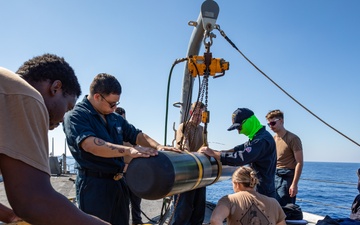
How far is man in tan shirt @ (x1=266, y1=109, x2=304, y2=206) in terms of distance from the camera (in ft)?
18.3

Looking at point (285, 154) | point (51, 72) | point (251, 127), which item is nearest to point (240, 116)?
point (251, 127)

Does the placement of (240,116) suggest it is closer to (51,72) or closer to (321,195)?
(51,72)

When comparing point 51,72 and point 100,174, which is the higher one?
point 51,72

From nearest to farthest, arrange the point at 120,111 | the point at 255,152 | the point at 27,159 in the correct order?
the point at 27,159, the point at 255,152, the point at 120,111

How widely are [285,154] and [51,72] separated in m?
4.76

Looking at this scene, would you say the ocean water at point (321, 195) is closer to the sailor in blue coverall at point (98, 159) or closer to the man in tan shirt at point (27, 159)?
the sailor in blue coverall at point (98, 159)

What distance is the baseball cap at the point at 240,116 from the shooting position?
4.39 m

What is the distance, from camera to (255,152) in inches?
161

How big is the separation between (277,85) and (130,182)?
3.31 m

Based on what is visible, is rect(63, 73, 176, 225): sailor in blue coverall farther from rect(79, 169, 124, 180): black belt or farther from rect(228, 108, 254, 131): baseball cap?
rect(228, 108, 254, 131): baseball cap

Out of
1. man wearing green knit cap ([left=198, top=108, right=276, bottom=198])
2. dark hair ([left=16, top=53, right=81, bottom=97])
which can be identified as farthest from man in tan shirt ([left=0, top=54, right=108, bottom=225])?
man wearing green knit cap ([left=198, top=108, right=276, bottom=198])

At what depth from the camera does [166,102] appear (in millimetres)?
4289

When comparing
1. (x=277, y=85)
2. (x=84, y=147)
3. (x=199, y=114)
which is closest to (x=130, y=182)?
(x=84, y=147)

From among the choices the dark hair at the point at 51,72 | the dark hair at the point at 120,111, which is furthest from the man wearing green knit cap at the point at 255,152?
the dark hair at the point at 51,72
